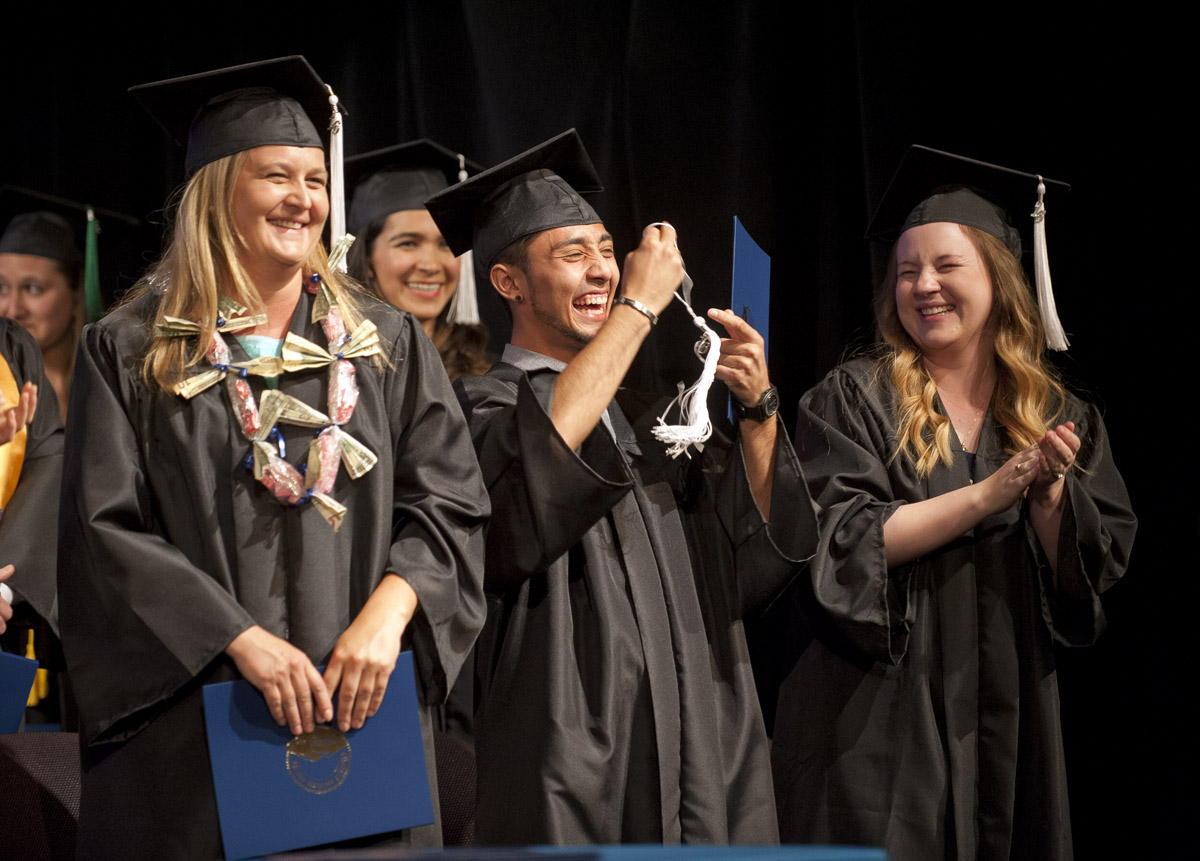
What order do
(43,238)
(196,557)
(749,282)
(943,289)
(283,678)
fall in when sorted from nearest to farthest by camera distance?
(283,678) < (196,557) < (749,282) < (943,289) < (43,238)

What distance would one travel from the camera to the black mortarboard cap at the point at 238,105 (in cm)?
229

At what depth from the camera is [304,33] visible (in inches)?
171

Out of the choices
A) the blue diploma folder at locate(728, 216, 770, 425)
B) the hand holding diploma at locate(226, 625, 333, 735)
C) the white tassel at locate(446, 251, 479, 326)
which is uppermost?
the white tassel at locate(446, 251, 479, 326)

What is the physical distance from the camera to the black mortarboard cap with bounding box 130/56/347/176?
7.52ft

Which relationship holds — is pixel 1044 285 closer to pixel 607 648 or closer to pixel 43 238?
pixel 607 648

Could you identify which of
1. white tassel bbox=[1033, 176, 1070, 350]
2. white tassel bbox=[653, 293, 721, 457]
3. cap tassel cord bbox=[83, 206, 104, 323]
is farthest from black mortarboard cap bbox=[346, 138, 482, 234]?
white tassel bbox=[1033, 176, 1070, 350]

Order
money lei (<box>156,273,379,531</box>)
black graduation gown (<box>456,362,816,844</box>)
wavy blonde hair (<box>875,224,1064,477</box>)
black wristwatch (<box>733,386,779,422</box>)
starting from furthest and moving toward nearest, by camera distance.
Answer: wavy blonde hair (<box>875,224,1064,477</box>) → black wristwatch (<box>733,386,779,422</box>) → black graduation gown (<box>456,362,816,844</box>) → money lei (<box>156,273,379,531</box>)

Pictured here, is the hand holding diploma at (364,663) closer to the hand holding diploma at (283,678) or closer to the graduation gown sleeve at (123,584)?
the hand holding diploma at (283,678)

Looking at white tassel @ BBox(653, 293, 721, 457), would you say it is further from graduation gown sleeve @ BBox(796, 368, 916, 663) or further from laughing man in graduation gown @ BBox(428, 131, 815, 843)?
graduation gown sleeve @ BBox(796, 368, 916, 663)

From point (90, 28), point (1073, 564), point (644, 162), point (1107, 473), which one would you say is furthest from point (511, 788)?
point (90, 28)

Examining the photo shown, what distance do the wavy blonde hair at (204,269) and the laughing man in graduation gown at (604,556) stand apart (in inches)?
19.9

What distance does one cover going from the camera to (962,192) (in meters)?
3.16

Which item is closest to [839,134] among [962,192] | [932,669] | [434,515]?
[962,192]

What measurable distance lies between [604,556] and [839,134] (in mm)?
1906
